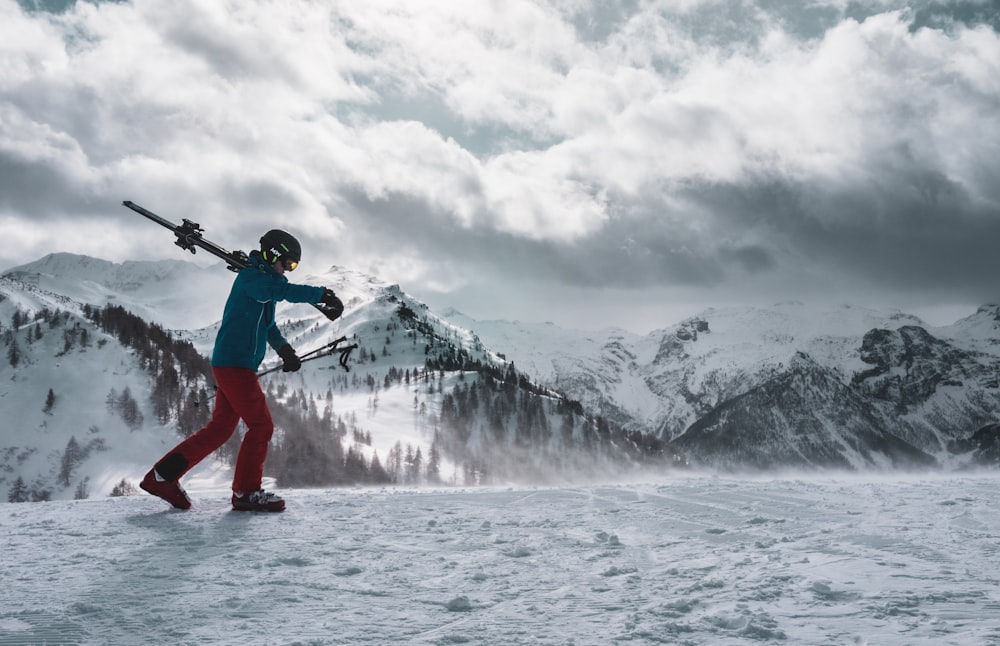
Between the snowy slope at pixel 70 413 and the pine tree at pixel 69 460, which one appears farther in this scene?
the snowy slope at pixel 70 413

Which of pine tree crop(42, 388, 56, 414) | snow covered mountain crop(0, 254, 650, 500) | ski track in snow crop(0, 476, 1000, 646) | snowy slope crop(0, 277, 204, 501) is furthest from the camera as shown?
pine tree crop(42, 388, 56, 414)

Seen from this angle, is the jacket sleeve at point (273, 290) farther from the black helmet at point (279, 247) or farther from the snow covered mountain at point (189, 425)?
the snow covered mountain at point (189, 425)

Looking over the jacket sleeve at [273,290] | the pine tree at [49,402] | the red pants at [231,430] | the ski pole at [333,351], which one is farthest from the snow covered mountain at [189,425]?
the jacket sleeve at [273,290]

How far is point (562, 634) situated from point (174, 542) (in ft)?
16.2

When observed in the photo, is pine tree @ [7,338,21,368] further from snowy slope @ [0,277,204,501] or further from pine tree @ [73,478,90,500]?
pine tree @ [73,478,90,500]

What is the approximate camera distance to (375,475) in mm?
129500

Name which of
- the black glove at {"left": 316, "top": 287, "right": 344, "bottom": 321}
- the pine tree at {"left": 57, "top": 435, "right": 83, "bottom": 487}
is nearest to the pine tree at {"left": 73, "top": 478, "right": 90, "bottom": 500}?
the pine tree at {"left": 57, "top": 435, "right": 83, "bottom": 487}

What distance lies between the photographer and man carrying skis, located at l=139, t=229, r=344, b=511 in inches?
374

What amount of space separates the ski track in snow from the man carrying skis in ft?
1.60

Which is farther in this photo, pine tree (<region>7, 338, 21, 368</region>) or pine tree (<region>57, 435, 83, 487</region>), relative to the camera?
pine tree (<region>7, 338, 21, 368</region>)

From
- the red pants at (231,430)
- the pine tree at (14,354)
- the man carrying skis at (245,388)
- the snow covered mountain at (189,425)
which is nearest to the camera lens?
the man carrying skis at (245,388)

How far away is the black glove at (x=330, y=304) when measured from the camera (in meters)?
10.3

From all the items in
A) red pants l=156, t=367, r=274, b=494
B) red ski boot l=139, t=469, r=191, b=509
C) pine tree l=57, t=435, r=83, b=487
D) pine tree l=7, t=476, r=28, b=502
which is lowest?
pine tree l=7, t=476, r=28, b=502

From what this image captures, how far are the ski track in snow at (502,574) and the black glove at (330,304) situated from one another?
10.1ft
